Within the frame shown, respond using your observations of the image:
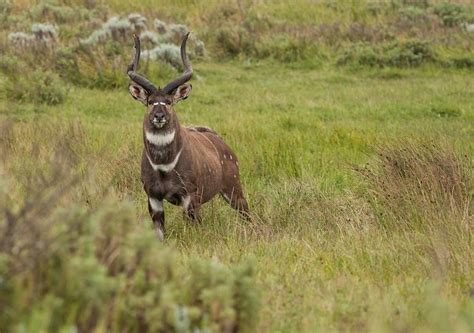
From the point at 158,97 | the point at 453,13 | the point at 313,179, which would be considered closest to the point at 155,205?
the point at 158,97

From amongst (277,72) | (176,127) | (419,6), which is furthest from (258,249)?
(419,6)

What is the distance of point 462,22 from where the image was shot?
84.8ft

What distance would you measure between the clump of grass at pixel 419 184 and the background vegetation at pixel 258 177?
1.0 inches

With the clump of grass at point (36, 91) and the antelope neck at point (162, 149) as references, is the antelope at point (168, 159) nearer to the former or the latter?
the antelope neck at point (162, 149)

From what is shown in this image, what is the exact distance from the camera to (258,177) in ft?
37.2

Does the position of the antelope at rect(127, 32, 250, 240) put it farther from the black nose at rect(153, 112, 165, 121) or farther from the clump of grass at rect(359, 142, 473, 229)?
the clump of grass at rect(359, 142, 473, 229)

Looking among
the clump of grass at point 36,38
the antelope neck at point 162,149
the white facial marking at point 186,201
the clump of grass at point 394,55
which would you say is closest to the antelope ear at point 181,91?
the antelope neck at point 162,149

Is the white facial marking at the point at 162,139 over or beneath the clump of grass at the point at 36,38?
over

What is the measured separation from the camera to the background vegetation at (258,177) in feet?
14.3

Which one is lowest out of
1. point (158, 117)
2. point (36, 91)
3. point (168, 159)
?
point (36, 91)

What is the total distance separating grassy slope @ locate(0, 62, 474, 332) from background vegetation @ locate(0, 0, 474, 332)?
1.2 inches

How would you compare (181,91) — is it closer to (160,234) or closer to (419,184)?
(160,234)

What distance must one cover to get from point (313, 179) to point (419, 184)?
5.91 feet

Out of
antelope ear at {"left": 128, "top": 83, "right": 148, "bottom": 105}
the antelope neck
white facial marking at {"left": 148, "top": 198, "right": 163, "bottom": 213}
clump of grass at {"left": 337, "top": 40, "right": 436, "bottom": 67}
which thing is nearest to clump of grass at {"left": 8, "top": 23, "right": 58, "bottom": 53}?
clump of grass at {"left": 337, "top": 40, "right": 436, "bottom": 67}
